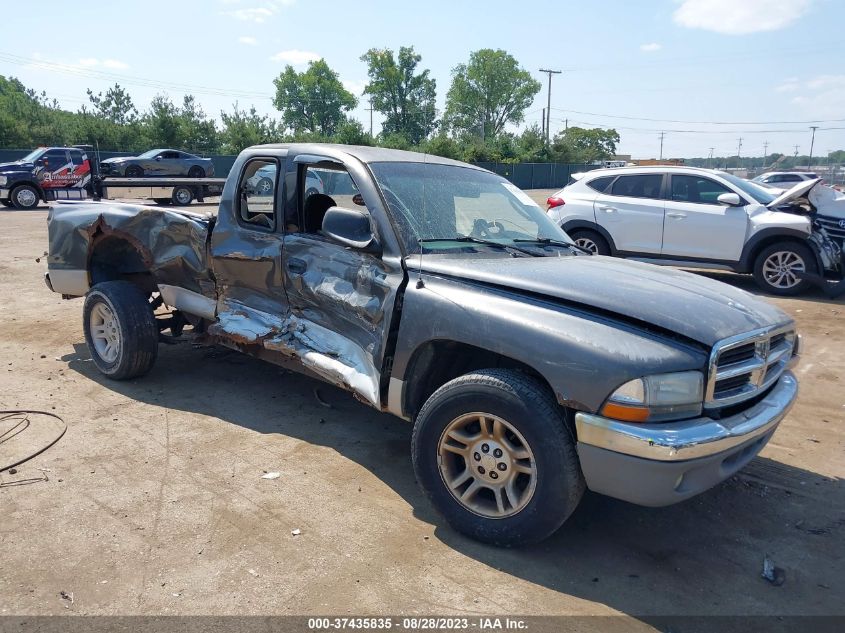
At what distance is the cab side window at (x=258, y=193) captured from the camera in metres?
4.63

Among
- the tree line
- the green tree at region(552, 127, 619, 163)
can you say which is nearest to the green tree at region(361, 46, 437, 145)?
the tree line

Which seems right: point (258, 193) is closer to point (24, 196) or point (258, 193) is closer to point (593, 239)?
point (593, 239)

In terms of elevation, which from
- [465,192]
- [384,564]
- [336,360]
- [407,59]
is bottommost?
[384,564]

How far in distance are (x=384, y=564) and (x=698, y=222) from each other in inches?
321

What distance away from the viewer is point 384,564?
10.1ft

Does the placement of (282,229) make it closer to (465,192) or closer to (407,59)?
(465,192)

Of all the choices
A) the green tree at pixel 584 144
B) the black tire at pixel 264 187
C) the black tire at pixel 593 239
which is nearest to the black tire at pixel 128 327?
the black tire at pixel 264 187

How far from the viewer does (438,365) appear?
356cm

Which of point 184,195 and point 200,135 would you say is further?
point 200,135

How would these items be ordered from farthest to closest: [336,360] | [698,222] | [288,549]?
[698,222] → [336,360] → [288,549]

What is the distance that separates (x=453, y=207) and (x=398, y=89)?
90.7 metres

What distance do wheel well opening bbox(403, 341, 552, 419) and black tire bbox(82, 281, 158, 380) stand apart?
9.05ft

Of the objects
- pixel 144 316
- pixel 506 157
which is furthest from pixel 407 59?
pixel 144 316

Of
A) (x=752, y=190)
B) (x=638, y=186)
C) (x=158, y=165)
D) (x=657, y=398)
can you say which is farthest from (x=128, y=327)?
(x=158, y=165)
